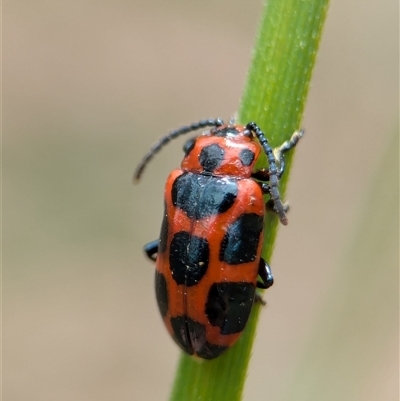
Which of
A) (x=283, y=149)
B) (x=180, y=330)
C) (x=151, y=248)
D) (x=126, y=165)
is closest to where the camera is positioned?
(x=283, y=149)

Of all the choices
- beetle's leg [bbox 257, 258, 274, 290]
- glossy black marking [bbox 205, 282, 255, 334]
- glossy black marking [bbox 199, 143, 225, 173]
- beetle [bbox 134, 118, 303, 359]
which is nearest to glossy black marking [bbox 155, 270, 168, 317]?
beetle [bbox 134, 118, 303, 359]

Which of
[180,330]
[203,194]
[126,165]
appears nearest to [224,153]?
[203,194]

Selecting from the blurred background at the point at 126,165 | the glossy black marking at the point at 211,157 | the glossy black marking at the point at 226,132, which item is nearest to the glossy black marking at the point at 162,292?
the glossy black marking at the point at 211,157

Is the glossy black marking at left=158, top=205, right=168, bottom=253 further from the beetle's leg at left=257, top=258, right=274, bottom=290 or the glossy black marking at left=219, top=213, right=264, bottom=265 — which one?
the beetle's leg at left=257, top=258, right=274, bottom=290

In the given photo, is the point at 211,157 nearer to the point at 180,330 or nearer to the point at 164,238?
the point at 164,238

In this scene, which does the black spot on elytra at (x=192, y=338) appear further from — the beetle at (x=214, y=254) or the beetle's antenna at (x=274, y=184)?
the beetle's antenna at (x=274, y=184)

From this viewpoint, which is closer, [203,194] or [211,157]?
[203,194]

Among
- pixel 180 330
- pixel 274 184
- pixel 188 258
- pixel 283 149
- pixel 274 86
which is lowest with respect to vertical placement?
pixel 180 330
